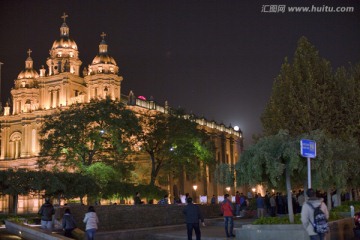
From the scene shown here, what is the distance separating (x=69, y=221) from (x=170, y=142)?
29134mm

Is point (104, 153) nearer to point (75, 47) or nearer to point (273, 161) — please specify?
point (273, 161)

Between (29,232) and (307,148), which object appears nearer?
(307,148)

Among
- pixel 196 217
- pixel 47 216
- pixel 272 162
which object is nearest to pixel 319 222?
pixel 272 162

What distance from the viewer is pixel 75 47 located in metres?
81.4

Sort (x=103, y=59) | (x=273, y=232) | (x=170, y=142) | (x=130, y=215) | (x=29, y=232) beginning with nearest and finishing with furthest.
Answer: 1. (x=273, y=232)
2. (x=29, y=232)
3. (x=130, y=215)
4. (x=170, y=142)
5. (x=103, y=59)


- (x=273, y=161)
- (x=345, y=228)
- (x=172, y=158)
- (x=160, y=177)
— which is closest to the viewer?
(x=273, y=161)

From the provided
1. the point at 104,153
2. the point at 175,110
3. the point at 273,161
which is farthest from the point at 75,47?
the point at 273,161

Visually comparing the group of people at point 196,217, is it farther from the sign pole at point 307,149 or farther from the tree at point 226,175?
the sign pole at point 307,149

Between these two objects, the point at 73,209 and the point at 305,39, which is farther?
the point at 305,39

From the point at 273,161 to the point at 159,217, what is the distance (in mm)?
12997

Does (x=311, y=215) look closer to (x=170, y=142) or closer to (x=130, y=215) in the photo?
(x=130, y=215)

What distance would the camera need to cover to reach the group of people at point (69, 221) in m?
18.2

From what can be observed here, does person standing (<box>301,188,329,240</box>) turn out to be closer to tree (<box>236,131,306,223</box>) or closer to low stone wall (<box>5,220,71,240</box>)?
tree (<box>236,131,306,223</box>)

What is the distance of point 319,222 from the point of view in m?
12.2
